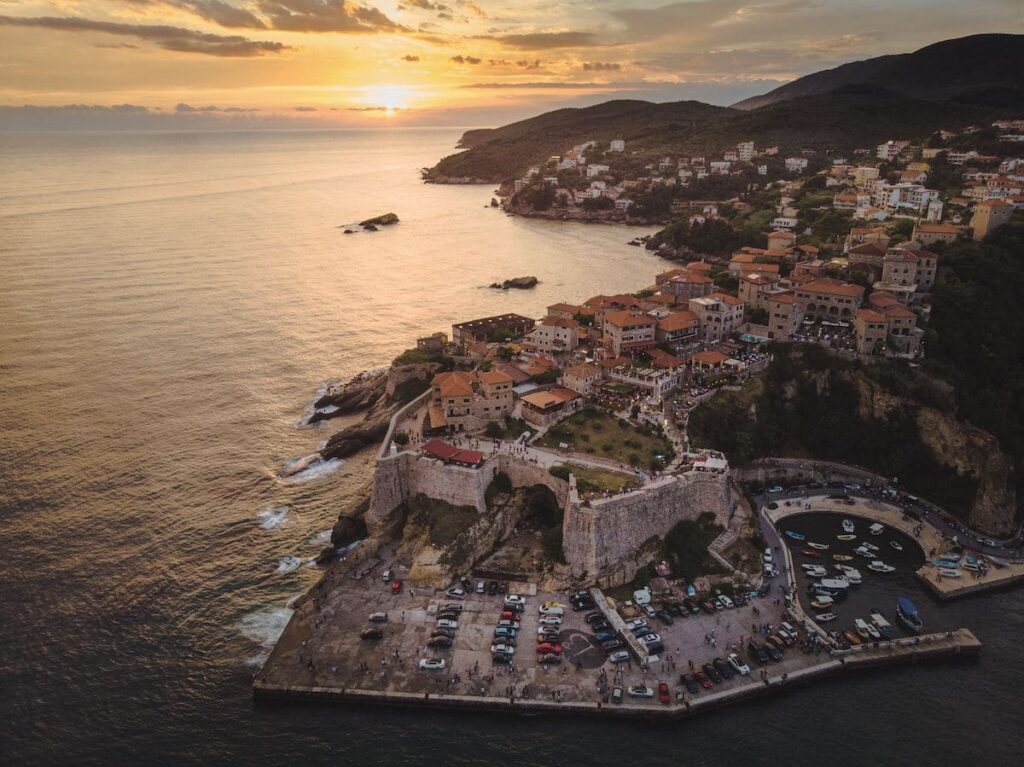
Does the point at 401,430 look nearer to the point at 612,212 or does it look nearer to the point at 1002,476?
the point at 1002,476

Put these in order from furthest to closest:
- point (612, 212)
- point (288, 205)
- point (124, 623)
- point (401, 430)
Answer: point (288, 205), point (612, 212), point (401, 430), point (124, 623)

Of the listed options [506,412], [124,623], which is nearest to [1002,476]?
[506,412]

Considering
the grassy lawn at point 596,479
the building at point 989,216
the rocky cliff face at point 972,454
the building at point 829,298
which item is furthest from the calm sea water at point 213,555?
the building at point 989,216

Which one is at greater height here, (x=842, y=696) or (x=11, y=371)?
(x=11, y=371)

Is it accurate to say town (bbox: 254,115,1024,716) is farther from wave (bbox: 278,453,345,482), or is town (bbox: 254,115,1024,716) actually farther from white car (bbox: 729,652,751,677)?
wave (bbox: 278,453,345,482)

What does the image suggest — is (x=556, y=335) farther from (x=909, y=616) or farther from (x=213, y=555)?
(x=909, y=616)

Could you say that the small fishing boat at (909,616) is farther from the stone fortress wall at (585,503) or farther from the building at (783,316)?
the building at (783,316)

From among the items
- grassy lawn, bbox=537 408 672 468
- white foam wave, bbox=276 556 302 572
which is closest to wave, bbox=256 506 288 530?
white foam wave, bbox=276 556 302 572
